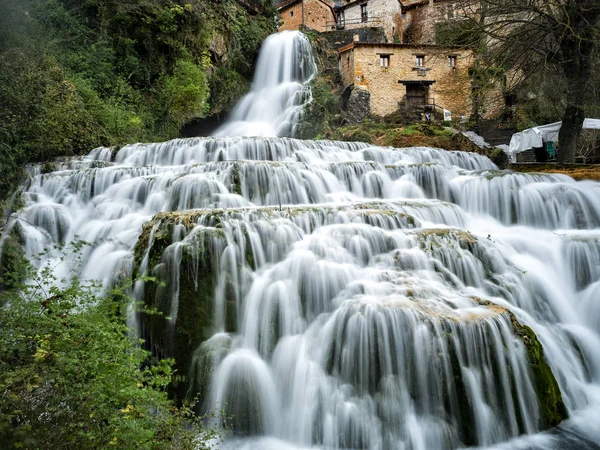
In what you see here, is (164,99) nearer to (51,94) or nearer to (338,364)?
(51,94)

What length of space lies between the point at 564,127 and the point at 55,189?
1426 cm

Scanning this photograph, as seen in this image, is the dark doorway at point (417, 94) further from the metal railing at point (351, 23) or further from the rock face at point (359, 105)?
the metal railing at point (351, 23)

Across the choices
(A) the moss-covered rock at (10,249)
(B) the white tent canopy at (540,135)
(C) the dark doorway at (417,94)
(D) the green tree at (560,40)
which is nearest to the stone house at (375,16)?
(C) the dark doorway at (417,94)

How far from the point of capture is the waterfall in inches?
843

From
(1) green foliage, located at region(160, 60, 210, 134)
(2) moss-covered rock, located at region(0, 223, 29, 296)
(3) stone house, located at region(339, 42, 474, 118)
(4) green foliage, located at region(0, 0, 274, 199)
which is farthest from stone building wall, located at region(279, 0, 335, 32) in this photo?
(2) moss-covered rock, located at region(0, 223, 29, 296)

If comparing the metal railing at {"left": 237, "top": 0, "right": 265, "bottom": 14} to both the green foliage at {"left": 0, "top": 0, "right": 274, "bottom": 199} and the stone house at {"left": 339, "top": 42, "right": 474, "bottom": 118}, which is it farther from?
the stone house at {"left": 339, "top": 42, "right": 474, "bottom": 118}

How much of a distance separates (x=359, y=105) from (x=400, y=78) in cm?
332

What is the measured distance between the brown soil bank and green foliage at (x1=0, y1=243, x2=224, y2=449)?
412 inches

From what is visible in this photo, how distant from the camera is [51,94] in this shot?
1184 centimetres

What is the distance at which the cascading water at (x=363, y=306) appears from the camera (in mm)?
5180

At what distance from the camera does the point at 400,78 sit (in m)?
25.4

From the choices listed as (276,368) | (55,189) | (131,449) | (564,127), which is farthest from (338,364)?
(564,127)

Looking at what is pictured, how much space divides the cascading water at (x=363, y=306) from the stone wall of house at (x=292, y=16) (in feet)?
100

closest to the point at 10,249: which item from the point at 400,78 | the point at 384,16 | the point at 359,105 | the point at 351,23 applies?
the point at 359,105
